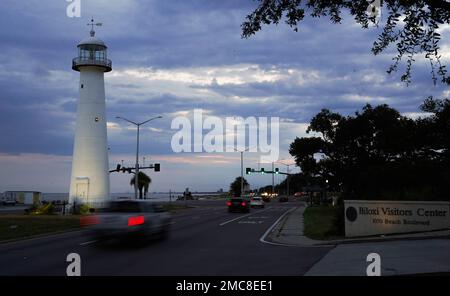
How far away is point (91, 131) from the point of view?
50.3 meters

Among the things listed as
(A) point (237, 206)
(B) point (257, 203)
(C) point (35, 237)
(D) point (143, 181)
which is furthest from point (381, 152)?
(D) point (143, 181)

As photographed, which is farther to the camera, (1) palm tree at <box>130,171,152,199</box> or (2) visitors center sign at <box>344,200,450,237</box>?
(1) palm tree at <box>130,171,152,199</box>

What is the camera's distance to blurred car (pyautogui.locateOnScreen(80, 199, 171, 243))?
1659cm

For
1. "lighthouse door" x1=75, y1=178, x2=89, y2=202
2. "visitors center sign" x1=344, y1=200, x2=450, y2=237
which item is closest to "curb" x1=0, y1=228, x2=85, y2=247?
"visitors center sign" x1=344, y1=200, x2=450, y2=237

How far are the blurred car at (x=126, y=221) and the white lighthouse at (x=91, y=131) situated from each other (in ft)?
107

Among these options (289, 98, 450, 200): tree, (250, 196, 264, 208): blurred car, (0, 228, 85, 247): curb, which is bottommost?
(250, 196, 264, 208): blurred car

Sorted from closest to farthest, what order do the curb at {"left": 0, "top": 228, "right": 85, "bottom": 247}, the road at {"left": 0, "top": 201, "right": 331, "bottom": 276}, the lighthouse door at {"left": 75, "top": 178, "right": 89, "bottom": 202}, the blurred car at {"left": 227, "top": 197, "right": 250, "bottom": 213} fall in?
the road at {"left": 0, "top": 201, "right": 331, "bottom": 276}, the curb at {"left": 0, "top": 228, "right": 85, "bottom": 247}, the blurred car at {"left": 227, "top": 197, "right": 250, "bottom": 213}, the lighthouse door at {"left": 75, "top": 178, "right": 89, "bottom": 202}

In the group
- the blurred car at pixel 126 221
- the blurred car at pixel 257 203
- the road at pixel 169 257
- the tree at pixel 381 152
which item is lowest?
the blurred car at pixel 257 203

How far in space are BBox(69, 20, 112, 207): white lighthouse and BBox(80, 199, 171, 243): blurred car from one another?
32.6 metres

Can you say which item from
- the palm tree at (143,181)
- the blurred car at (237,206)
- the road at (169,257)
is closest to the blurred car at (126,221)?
the road at (169,257)

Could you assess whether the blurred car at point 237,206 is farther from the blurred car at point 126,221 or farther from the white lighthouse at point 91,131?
the blurred car at point 126,221

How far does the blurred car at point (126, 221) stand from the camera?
54.4 ft

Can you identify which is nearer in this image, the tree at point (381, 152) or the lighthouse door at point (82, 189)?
the tree at point (381, 152)

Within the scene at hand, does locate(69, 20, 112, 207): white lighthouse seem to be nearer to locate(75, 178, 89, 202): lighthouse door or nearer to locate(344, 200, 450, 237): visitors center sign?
locate(75, 178, 89, 202): lighthouse door
